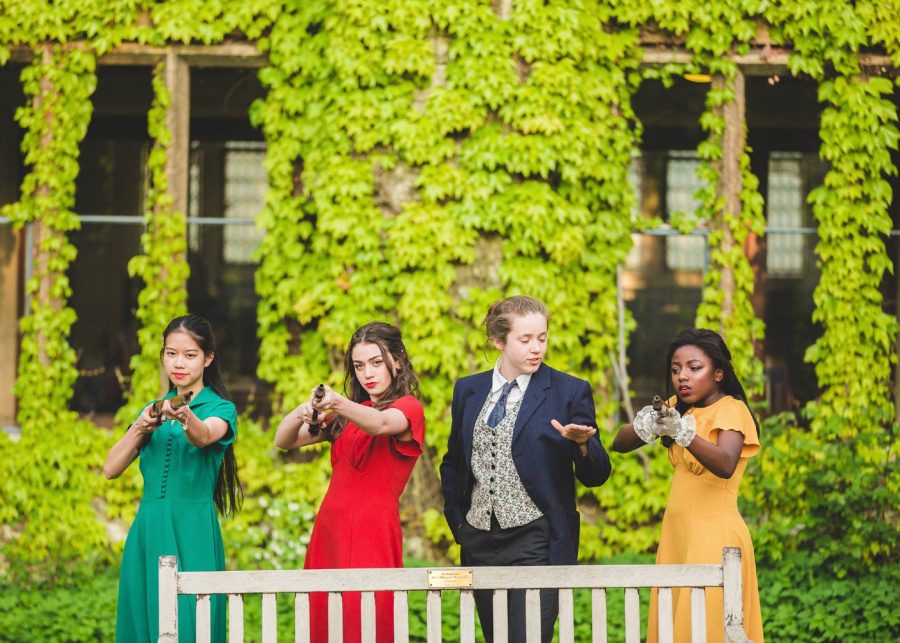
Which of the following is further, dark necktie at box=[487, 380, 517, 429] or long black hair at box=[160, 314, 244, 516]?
long black hair at box=[160, 314, 244, 516]

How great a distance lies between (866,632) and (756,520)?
3.41 ft

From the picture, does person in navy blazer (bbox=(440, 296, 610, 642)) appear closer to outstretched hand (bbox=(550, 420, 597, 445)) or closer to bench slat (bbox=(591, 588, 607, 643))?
outstretched hand (bbox=(550, 420, 597, 445))

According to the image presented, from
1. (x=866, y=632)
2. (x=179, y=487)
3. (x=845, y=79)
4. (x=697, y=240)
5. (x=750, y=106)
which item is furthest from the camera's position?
(x=697, y=240)

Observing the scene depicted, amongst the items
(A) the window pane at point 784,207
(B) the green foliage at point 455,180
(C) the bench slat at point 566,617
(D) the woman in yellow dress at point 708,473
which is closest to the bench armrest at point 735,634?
(C) the bench slat at point 566,617

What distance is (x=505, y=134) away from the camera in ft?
22.5

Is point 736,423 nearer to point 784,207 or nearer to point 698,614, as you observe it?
point 698,614

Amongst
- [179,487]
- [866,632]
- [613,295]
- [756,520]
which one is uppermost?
[613,295]

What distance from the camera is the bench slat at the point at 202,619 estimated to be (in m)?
3.16

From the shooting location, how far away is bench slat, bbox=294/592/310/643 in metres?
3.15

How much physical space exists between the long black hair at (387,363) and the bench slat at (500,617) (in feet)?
3.24

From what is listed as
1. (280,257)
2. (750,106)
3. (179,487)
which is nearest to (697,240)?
(750,106)

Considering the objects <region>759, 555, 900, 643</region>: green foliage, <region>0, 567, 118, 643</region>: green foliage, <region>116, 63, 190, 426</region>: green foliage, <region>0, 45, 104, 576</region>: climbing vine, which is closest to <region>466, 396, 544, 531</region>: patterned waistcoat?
<region>759, 555, 900, 643</region>: green foliage

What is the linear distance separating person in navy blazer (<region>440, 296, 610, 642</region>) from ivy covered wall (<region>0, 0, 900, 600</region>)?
265 cm

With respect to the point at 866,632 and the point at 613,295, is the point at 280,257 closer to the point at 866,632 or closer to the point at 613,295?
the point at 613,295
